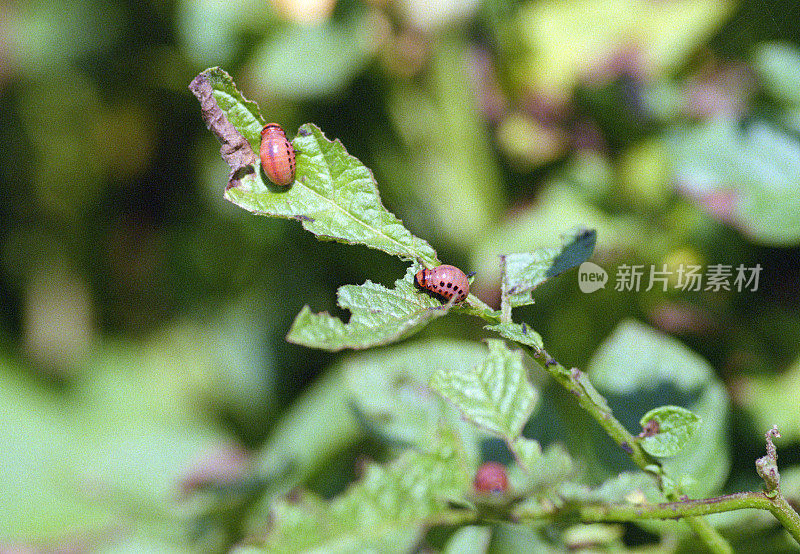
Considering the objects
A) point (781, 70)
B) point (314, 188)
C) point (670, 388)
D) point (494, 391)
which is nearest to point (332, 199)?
point (314, 188)

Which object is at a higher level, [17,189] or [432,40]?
[17,189]

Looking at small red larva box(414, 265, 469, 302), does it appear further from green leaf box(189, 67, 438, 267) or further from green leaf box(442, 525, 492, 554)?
green leaf box(442, 525, 492, 554)

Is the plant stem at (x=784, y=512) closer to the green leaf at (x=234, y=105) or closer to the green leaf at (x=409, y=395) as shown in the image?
the green leaf at (x=409, y=395)

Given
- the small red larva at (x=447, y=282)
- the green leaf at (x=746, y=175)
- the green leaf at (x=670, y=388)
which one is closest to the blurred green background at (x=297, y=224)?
the green leaf at (x=746, y=175)

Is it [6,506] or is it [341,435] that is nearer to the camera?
[341,435]

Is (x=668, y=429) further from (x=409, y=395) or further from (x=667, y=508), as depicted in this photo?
(x=409, y=395)

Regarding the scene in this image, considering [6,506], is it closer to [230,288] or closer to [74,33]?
[230,288]

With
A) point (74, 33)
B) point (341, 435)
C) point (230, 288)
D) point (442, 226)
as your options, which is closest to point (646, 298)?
point (442, 226)

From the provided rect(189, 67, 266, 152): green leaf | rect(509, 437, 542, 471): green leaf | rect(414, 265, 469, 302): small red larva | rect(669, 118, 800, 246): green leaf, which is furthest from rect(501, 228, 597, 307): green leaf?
rect(669, 118, 800, 246): green leaf
